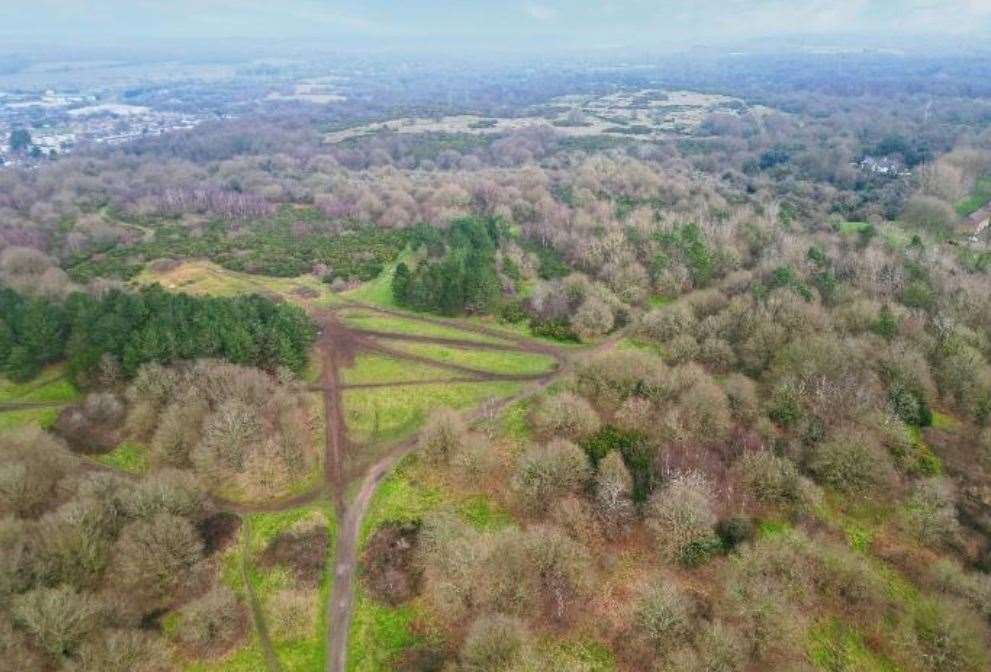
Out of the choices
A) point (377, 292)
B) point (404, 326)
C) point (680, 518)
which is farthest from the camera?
point (377, 292)

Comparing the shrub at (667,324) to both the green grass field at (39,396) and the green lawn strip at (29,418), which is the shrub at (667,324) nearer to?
the green grass field at (39,396)

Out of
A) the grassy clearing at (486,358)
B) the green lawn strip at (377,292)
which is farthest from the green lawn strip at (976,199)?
the green lawn strip at (377,292)

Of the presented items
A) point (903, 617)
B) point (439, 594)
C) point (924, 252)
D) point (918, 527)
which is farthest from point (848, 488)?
point (924, 252)

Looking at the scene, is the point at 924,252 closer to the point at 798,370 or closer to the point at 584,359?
the point at 798,370

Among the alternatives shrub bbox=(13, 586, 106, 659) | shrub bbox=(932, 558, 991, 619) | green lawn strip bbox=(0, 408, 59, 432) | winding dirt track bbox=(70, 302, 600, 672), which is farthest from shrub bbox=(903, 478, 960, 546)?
green lawn strip bbox=(0, 408, 59, 432)

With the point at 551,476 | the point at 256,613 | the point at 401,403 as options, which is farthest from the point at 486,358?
the point at 256,613

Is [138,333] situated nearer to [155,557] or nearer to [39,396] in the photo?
[39,396]

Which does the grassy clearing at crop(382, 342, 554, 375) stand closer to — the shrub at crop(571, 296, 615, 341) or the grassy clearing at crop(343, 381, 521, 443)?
the grassy clearing at crop(343, 381, 521, 443)
